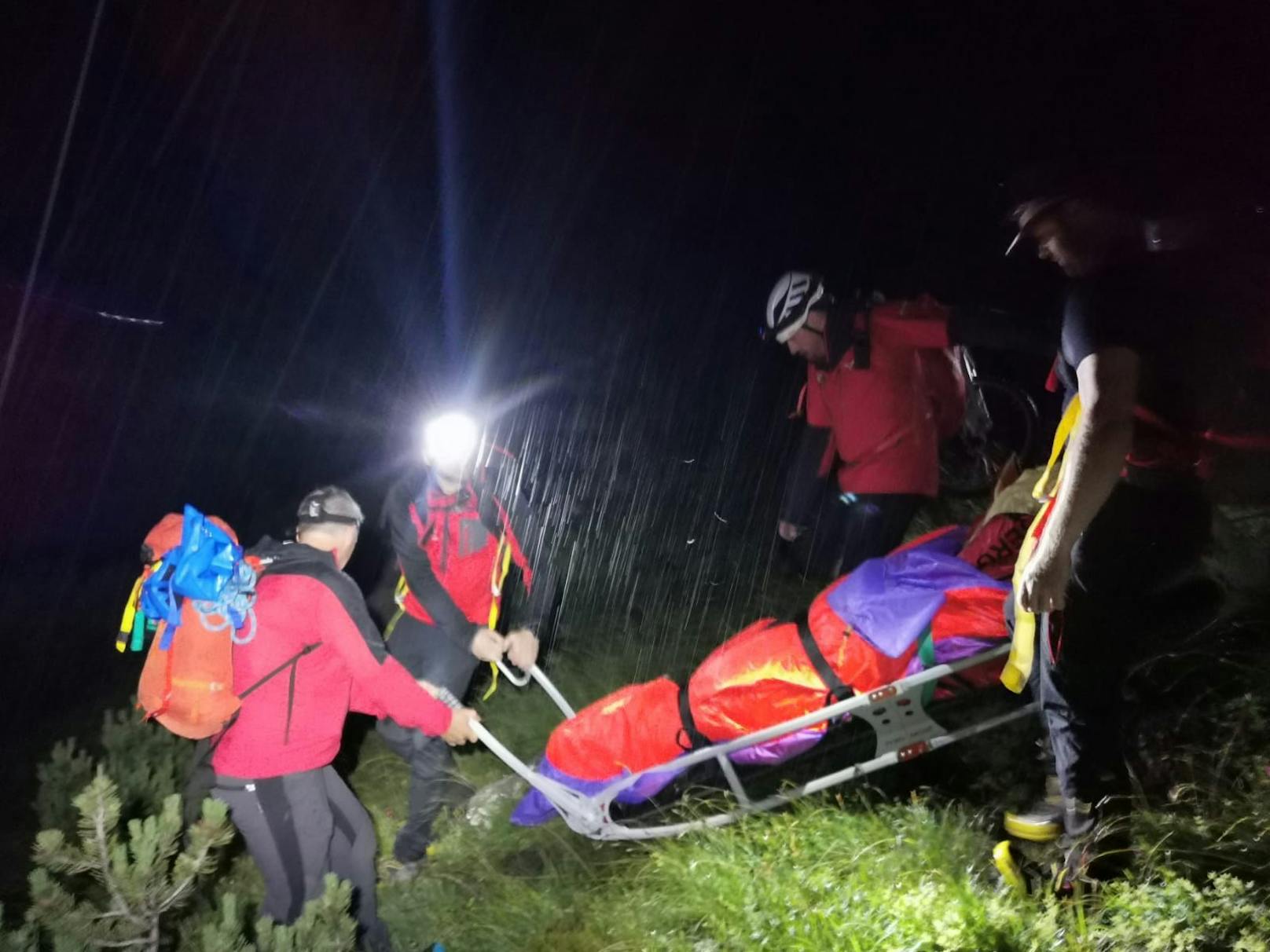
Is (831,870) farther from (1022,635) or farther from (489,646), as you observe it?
(489,646)

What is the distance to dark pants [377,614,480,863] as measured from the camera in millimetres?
4203

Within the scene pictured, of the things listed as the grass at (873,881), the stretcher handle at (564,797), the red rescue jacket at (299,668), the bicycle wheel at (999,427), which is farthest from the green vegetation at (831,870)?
the bicycle wheel at (999,427)

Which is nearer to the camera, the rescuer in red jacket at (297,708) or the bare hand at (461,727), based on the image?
the rescuer in red jacket at (297,708)

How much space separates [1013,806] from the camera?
314 cm

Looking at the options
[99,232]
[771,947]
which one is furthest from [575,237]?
[771,947]

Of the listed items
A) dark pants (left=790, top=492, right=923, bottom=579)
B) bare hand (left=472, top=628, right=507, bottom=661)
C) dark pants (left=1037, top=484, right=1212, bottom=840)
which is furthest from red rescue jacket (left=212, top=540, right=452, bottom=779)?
dark pants (left=790, top=492, right=923, bottom=579)

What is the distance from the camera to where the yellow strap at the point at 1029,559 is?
7.70 feet

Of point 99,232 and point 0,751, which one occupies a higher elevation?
point 99,232

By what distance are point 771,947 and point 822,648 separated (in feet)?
3.37

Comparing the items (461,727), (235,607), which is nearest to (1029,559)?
(461,727)

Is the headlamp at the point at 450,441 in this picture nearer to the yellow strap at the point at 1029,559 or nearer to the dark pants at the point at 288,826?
the dark pants at the point at 288,826

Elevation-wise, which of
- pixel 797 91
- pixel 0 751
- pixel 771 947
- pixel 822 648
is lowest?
pixel 0 751

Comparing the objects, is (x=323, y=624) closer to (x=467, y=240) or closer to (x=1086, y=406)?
(x=1086, y=406)

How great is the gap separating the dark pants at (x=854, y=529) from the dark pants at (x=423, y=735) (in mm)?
2178
